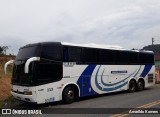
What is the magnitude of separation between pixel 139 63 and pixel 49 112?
32.1 ft

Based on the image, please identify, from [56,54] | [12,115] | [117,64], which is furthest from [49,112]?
[117,64]

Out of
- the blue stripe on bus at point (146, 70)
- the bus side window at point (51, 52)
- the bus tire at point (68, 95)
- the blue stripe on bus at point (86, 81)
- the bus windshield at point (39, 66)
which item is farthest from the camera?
the blue stripe on bus at point (146, 70)

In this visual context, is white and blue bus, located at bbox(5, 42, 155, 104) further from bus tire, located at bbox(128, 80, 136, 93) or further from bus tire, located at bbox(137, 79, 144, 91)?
bus tire, located at bbox(137, 79, 144, 91)

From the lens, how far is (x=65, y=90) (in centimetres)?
1401

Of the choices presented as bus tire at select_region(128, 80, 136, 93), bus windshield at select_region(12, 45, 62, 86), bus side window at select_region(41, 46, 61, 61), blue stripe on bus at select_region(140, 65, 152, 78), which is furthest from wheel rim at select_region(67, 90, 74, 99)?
blue stripe on bus at select_region(140, 65, 152, 78)

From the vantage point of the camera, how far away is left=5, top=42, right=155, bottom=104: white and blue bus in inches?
500

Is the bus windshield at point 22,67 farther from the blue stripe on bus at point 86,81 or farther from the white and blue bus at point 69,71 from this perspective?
the blue stripe on bus at point 86,81

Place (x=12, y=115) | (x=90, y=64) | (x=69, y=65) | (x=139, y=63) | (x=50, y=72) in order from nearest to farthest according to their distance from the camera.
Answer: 1. (x=12, y=115)
2. (x=50, y=72)
3. (x=69, y=65)
4. (x=90, y=64)
5. (x=139, y=63)

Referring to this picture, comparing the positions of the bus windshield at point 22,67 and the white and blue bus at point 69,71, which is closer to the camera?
the bus windshield at point 22,67

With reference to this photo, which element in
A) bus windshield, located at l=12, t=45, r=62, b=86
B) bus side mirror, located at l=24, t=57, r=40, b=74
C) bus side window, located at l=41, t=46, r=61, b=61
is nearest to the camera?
bus side mirror, located at l=24, t=57, r=40, b=74

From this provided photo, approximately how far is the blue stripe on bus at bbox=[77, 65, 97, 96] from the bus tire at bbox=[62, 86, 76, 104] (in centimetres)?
56

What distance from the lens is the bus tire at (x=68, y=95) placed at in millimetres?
13945

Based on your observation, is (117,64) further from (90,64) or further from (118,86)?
(90,64)

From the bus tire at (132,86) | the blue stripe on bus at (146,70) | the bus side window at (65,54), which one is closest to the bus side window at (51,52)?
the bus side window at (65,54)
